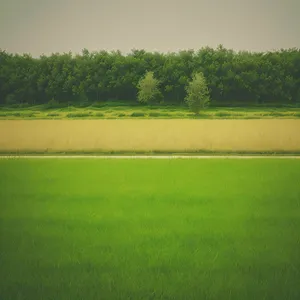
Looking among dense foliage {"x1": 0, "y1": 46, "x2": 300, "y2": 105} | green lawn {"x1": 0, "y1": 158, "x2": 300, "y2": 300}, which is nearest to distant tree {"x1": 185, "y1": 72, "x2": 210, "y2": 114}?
dense foliage {"x1": 0, "y1": 46, "x2": 300, "y2": 105}

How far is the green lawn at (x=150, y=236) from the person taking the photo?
313 centimetres

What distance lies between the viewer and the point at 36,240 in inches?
165

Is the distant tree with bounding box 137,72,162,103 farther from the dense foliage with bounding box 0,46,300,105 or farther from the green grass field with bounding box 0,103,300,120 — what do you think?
the green grass field with bounding box 0,103,300,120

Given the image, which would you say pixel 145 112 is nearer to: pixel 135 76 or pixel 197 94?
pixel 135 76

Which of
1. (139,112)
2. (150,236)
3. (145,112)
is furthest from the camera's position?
(145,112)

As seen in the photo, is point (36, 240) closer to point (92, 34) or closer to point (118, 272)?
point (118, 272)

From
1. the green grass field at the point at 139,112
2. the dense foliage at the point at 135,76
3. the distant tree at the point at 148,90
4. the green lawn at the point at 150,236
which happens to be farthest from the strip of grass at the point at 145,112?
the green lawn at the point at 150,236

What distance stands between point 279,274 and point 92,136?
11.9 metres

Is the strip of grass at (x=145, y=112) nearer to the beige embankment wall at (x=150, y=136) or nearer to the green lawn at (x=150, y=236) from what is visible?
the beige embankment wall at (x=150, y=136)

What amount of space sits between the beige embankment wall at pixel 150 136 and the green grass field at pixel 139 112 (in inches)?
17.2

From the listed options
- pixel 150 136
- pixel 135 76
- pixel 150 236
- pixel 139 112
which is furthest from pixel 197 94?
pixel 150 236

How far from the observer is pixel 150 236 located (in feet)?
14.0

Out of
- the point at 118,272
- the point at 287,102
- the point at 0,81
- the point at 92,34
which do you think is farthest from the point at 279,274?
the point at 287,102

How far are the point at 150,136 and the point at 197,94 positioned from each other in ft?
17.8
